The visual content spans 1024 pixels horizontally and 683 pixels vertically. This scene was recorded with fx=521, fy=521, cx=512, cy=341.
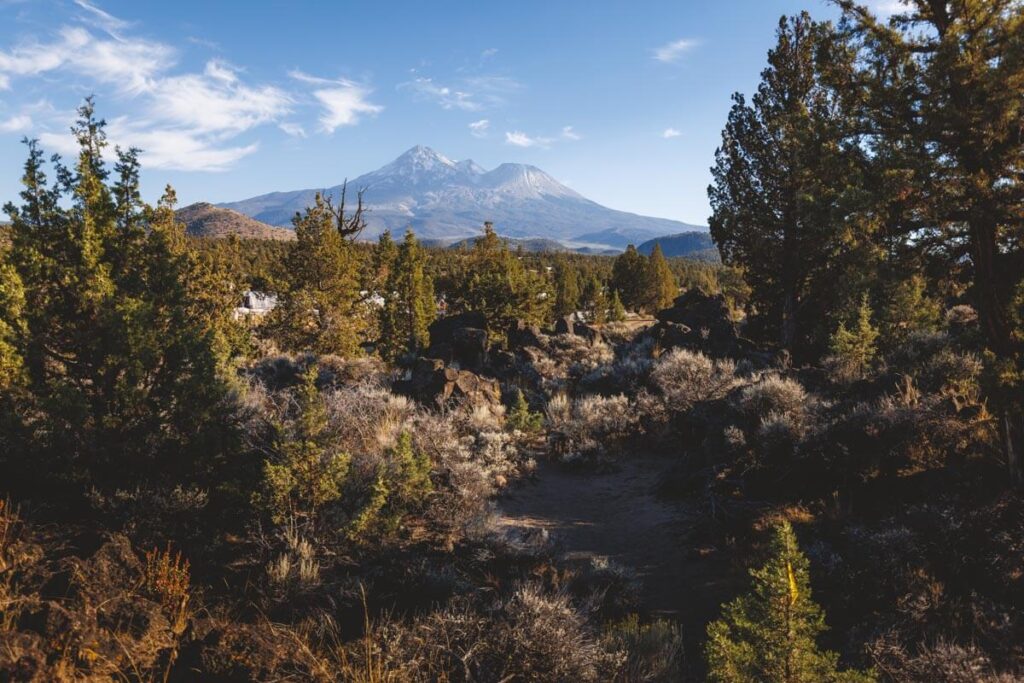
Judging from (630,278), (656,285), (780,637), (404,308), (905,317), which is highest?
(630,278)

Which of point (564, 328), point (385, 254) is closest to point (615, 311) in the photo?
point (385, 254)

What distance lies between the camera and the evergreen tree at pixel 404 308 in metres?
30.0

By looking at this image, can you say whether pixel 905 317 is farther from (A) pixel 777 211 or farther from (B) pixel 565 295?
(B) pixel 565 295

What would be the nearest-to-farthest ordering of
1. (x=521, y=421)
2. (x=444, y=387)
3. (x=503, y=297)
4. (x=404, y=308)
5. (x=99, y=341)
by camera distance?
(x=99, y=341) < (x=521, y=421) < (x=444, y=387) < (x=503, y=297) < (x=404, y=308)

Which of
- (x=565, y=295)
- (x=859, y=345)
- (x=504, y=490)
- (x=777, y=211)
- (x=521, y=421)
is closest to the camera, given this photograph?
(x=504, y=490)

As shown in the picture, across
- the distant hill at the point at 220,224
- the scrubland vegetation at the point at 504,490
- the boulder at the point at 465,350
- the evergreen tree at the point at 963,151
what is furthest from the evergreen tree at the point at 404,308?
the distant hill at the point at 220,224

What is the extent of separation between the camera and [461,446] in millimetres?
9602

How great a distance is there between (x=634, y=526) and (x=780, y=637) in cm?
542

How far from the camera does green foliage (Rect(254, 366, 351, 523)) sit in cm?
551

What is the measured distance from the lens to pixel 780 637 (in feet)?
9.79

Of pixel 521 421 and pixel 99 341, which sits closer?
pixel 99 341

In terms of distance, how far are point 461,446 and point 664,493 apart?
12.2ft

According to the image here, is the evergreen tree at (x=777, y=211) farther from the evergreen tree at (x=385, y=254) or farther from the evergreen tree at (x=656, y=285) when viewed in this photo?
the evergreen tree at (x=656, y=285)

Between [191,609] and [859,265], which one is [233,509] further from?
[859,265]
